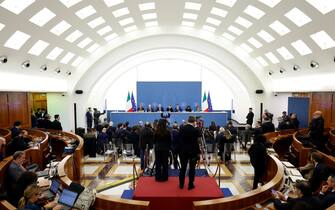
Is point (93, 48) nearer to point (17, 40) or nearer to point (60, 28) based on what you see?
point (60, 28)

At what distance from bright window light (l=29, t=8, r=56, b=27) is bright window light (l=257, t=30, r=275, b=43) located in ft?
29.4

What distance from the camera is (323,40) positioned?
9.73m

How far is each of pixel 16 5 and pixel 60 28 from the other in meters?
3.31

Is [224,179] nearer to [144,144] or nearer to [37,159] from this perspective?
[144,144]

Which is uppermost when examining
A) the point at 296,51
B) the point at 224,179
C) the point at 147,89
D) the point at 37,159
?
the point at 296,51

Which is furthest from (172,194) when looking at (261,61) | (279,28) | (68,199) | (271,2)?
(261,61)

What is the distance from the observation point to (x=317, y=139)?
28.5 ft

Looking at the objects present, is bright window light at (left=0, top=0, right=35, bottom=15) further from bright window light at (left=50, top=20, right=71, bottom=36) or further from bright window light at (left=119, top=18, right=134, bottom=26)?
bright window light at (left=119, top=18, right=134, bottom=26)

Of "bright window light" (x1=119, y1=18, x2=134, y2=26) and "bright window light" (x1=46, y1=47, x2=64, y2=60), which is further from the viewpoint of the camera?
"bright window light" (x1=119, y1=18, x2=134, y2=26)

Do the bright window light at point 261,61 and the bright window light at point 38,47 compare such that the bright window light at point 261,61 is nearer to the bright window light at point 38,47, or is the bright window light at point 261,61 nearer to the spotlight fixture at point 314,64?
the spotlight fixture at point 314,64

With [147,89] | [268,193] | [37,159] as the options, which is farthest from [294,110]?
[37,159]

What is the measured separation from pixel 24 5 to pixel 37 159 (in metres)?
4.69

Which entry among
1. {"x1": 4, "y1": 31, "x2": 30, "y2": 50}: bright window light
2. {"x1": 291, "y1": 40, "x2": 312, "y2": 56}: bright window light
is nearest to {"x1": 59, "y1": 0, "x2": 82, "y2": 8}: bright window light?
{"x1": 4, "y1": 31, "x2": 30, "y2": 50}: bright window light

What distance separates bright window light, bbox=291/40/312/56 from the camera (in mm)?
11053
